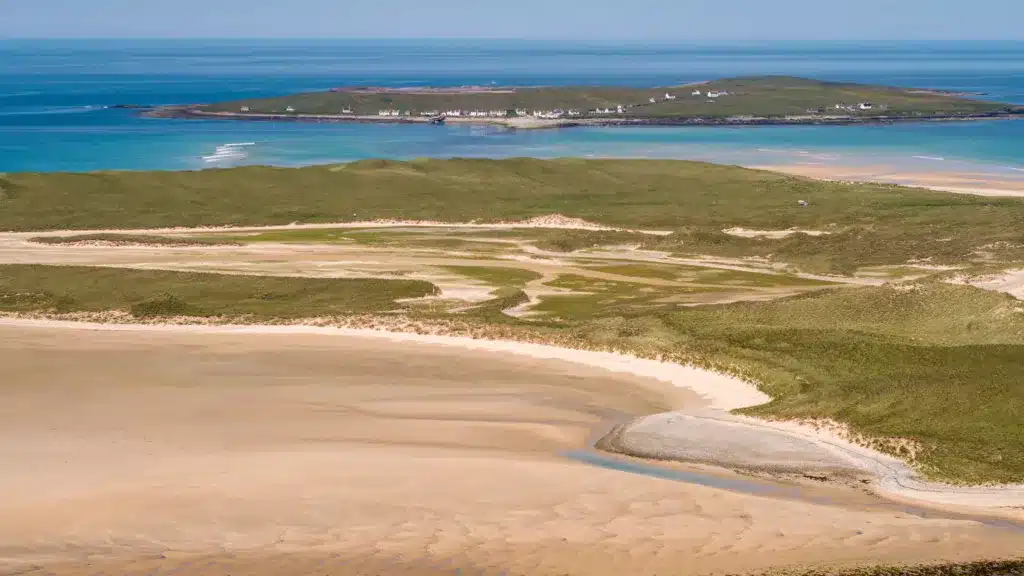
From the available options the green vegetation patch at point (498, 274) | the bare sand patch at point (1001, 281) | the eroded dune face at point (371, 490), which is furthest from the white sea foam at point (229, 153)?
the eroded dune face at point (371, 490)

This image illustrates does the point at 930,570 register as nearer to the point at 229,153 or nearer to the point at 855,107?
the point at 229,153

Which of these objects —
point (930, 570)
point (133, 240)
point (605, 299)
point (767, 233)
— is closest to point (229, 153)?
point (133, 240)

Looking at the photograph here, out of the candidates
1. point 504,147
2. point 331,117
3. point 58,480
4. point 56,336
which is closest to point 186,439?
point 58,480

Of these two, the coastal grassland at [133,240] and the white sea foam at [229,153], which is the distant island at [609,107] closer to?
the white sea foam at [229,153]

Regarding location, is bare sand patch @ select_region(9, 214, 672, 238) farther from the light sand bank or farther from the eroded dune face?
the eroded dune face

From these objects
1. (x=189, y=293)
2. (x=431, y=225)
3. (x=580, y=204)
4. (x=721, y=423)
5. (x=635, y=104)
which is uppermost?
(x=635, y=104)

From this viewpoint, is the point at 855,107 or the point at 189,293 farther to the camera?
the point at 855,107
